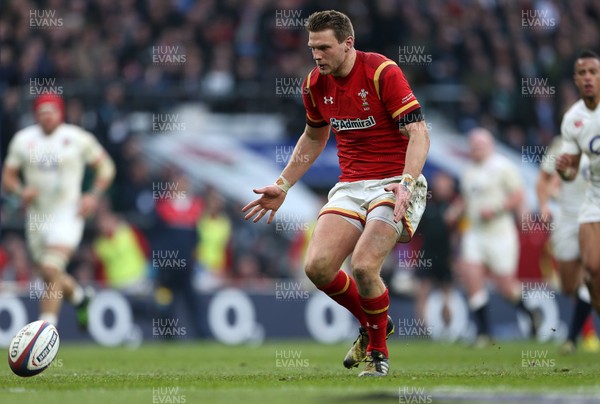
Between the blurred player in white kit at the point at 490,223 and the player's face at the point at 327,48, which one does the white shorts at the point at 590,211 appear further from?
the blurred player in white kit at the point at 490,223

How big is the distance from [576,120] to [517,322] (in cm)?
874

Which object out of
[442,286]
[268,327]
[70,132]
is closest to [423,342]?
[442,286]

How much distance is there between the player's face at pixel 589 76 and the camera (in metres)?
11.1

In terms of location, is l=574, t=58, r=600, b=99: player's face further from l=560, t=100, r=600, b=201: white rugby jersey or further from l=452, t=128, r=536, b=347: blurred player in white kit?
l=452, t=128, r=536, b=347: blurred player in white kit

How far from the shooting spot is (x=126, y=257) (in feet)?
64.2

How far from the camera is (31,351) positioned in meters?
8.98

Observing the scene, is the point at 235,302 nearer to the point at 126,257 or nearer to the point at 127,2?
the point at 126,257

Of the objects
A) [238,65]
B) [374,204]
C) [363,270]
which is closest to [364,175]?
[374,204]

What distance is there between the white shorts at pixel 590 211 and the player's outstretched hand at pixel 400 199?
9.73ft

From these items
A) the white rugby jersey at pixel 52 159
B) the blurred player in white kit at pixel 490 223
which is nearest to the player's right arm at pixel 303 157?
the white rugby jersey at pixel 52 159

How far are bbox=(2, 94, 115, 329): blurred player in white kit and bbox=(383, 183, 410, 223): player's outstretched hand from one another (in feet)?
21.5

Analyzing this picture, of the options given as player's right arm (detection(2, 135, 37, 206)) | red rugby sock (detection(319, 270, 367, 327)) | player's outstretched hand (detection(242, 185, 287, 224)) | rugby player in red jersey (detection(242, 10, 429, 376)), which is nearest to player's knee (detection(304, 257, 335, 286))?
rugby player in red jersey (detection(242, 10, 429, 376))

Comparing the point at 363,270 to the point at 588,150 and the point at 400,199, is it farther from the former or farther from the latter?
the point at 588,150

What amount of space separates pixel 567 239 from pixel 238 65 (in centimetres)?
1024
